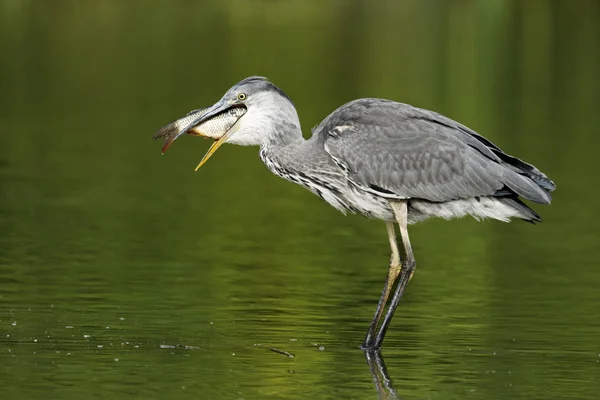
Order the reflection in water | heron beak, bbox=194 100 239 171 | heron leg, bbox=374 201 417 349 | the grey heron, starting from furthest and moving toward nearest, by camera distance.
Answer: the grey heron → heron beak, bbox=194 100 239 171 → heron leg, bbox=374 201 417 349 → the reflection in water

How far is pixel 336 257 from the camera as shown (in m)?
15.4

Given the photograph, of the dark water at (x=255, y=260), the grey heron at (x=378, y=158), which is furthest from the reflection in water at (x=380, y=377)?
the grey heron at (x=378, y=158)

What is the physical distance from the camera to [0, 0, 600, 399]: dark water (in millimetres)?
10172

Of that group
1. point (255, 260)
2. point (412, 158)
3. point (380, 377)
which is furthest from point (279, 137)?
point (255, 260)

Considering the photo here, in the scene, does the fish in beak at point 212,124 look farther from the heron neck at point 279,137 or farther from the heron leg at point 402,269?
the heron leg at point 402,269

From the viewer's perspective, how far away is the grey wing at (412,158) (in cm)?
1165

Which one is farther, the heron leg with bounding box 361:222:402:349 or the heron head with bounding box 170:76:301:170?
the heron head with bounding box 170:76:301:170

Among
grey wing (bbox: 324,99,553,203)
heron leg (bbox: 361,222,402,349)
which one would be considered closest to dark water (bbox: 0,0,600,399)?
heron leg (bbox: 361,222,402,349)

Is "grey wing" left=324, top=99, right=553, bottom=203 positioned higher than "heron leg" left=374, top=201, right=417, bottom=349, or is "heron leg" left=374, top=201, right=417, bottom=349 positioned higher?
"grey wing" left=324, top=99, right=553, bottom=203

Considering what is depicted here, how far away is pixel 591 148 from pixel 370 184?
1397 centimetres

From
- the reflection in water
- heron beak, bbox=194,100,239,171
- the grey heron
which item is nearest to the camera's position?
the reflection in water

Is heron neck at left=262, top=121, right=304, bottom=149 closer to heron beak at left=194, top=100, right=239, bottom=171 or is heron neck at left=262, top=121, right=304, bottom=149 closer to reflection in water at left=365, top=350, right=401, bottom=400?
heron beak at left=194, top=100, right=239, bottom=171

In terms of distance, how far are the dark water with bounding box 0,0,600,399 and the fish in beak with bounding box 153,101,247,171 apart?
1365 millimetres

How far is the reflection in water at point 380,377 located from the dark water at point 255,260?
0.10 ft
